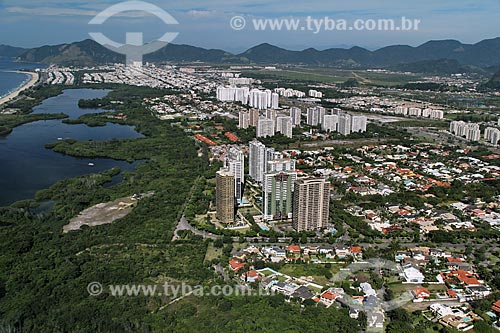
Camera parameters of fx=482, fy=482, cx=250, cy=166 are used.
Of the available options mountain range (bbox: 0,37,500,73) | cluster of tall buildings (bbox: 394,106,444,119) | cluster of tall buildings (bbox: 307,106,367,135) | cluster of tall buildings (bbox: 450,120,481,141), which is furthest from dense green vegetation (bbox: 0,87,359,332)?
mountain range (bbox: 0,37,500,73)

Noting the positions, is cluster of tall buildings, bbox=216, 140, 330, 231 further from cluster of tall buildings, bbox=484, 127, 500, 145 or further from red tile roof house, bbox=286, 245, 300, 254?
cluster of tall buildings, bbox=484, 127, 500, 145

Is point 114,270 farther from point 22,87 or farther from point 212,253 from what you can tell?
point 22,87

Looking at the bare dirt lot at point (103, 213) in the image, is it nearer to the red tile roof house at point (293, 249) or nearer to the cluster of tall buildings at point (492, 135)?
the red tile roof house at point (293, 249)

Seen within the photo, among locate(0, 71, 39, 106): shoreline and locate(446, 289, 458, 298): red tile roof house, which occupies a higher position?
locate(0, 71, 39, 106): shoreline

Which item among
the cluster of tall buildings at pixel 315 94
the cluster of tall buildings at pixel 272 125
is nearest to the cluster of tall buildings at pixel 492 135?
the cluster of tall buildings at pixel 272 125

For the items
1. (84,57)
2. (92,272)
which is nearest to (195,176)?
(92,272)

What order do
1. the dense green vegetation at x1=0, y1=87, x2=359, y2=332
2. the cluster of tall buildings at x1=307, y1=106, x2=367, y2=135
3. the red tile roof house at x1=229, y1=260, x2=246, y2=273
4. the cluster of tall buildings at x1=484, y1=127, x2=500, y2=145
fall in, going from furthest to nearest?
the cluster of tall buildings at x1=307, y1=106, x2=367, y2=135 < the cluster of tall buildings at x1=484, y1=127, x2=500, y2=145 < the red tile roof house at x1=229, y1=260, x2=246, y2=273 < the dense green vegetation at x1=0, y1=87, x2=359, y2=332

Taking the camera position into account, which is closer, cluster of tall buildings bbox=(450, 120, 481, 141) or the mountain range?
cluster of tall buildings bbox=(450, 120, 481, 141)

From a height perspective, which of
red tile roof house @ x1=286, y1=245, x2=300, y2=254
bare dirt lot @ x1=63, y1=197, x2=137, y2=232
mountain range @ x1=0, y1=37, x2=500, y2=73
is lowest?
red tile roof house @ x1=286, y1=245, x2=300, y2=254

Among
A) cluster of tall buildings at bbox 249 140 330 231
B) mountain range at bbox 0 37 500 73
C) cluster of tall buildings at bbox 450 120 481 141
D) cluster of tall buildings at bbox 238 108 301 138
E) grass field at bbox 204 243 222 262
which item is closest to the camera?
grass field at bbox 204 243 222 262
